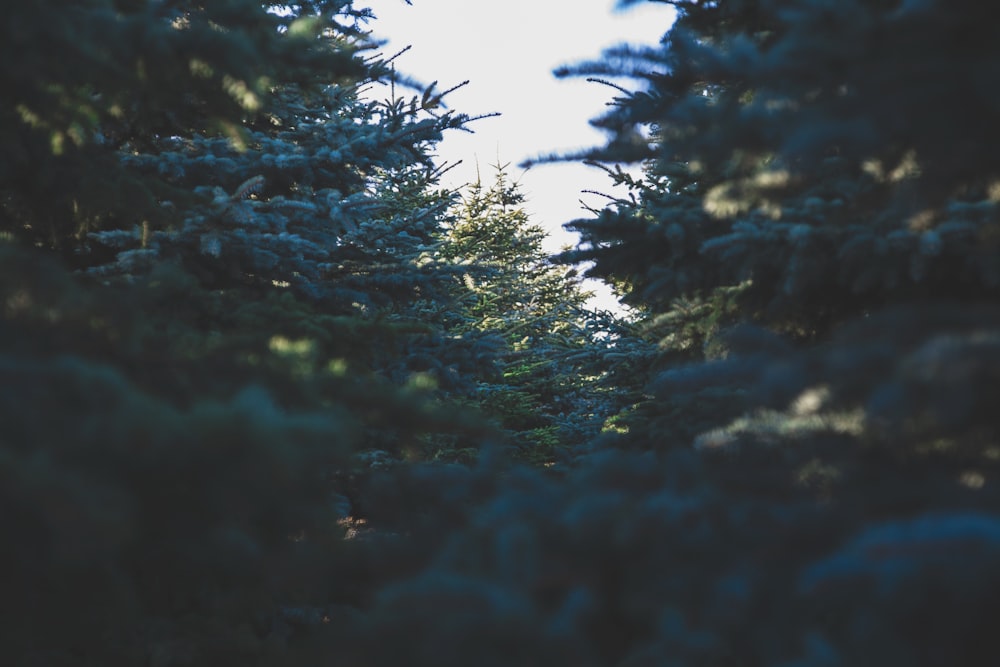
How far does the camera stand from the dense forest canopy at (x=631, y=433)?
2.18m

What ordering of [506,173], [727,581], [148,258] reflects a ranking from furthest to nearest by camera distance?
1. [506,173]
2. [148,258]
3. [727,581]

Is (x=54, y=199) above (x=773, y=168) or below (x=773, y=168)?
above

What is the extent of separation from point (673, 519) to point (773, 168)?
58.7 inches

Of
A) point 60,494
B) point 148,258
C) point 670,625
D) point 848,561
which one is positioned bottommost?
point 670,625

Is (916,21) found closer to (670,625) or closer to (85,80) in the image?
(670,625)

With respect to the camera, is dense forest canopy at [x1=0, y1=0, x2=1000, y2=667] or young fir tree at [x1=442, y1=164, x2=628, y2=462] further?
young fir tree at [x1=442, y1=164, x2=628, y2=462]

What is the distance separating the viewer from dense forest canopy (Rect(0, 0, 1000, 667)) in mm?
2184

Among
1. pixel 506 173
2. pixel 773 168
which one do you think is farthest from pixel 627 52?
pixel 506 173

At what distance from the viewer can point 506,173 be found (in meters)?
22.4

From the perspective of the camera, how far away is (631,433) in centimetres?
605

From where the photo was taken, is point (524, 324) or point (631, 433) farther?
point (524, 324)

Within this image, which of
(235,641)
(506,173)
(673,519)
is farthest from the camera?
(506,173)

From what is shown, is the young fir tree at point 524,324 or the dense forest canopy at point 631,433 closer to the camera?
the dense forest canopy at point 631,433

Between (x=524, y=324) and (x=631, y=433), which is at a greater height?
(x=524, y=324)
